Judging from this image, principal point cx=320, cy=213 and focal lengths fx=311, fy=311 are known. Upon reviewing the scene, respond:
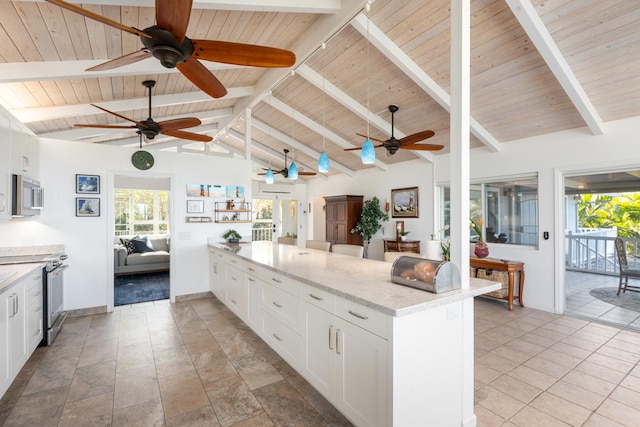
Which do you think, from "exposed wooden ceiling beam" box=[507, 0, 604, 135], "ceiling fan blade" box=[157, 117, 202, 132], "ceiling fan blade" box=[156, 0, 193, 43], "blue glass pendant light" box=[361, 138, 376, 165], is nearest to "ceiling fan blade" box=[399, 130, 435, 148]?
"blue glass pendant light" box=[361, 138, 376, 165]

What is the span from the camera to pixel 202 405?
221 cm

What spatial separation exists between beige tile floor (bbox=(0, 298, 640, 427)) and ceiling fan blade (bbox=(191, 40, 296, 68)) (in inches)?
93.0

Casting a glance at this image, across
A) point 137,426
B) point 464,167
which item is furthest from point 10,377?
point 464,167

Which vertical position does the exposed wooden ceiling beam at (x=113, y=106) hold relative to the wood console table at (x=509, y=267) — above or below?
above

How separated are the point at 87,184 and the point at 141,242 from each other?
11.1 feet

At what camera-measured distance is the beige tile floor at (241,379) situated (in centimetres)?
209

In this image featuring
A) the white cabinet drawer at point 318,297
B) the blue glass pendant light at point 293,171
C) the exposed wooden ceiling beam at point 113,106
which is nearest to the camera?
the white cabinet drawer at point 318,297

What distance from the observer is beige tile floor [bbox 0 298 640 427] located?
2.09 metres

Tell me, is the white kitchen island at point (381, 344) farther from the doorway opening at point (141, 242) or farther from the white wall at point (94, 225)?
the doorway opening at point (141, 242)

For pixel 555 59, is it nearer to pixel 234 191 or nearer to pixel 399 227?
pixel 399 227

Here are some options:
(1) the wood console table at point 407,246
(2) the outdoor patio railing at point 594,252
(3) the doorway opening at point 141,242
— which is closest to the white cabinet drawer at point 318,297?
(3) the doorway opening at point 141,242

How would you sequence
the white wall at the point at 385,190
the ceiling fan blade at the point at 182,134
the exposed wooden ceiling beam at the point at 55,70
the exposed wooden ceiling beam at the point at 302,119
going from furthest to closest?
the white wall at the point at 385,190
the exposed wooden ceiling beam at the point at 302,119
the ceiling fan blade at the point at 182,134
the exposed wooden ceiling beam at the point at 55,70

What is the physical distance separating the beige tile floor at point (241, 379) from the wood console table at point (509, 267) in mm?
548

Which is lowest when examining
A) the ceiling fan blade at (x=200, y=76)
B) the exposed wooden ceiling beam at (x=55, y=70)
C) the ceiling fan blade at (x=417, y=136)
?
the ceiling fan blade at (x=417, y=136)
